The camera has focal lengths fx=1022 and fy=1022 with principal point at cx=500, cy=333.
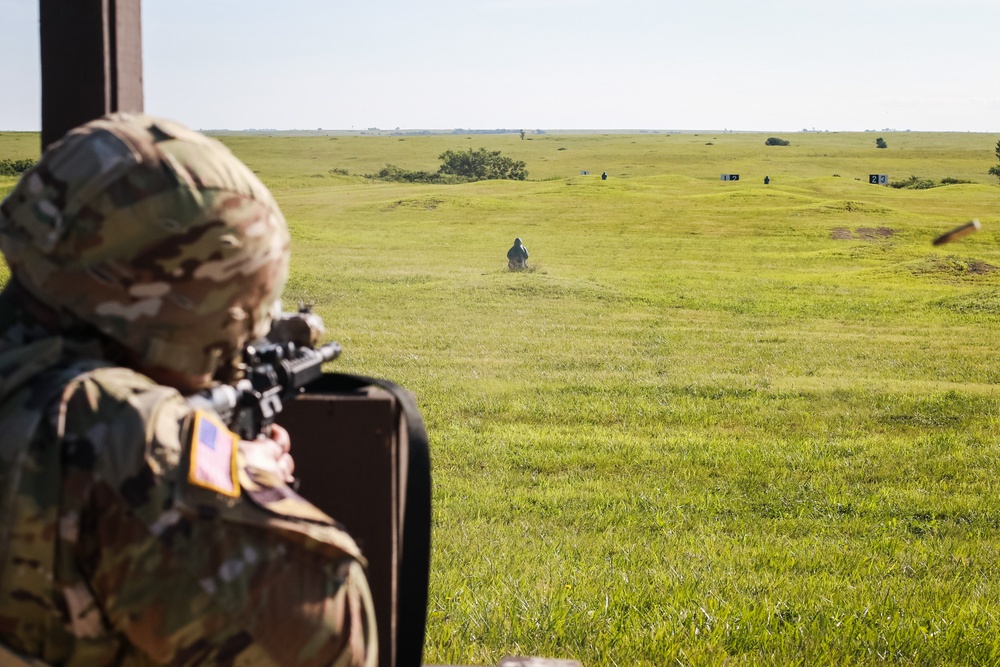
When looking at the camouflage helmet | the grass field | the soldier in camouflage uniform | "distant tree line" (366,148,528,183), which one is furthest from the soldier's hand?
"distant tree line" (366,148,528,183)

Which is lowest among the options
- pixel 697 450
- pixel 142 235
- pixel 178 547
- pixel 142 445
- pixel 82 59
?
pixel 697 450

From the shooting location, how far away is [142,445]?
1074 millimetres

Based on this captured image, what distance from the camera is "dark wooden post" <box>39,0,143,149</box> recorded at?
75.2 inches

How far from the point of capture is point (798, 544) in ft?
16.3

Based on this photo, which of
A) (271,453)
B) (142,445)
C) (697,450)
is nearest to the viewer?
(142,445)

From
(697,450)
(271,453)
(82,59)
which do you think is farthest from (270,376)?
(697,450)

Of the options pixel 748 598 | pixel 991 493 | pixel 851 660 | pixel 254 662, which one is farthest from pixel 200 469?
pixel 991 493

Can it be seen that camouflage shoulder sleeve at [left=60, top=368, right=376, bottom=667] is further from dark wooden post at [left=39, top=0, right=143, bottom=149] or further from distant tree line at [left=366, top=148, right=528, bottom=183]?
distant tree line at [left=366, top=148, right=528, bottom=183]

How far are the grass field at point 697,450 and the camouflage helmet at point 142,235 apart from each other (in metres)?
2.18

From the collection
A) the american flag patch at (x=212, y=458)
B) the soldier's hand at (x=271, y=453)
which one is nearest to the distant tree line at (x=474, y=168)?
the soldier's hand at (x=271, y=453)

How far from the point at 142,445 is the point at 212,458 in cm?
7

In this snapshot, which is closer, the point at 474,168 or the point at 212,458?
the point at 212,458

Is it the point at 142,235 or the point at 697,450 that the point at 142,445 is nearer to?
the point at 142,235

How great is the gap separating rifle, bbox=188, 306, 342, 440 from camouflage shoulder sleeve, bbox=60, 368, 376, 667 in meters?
0.21
